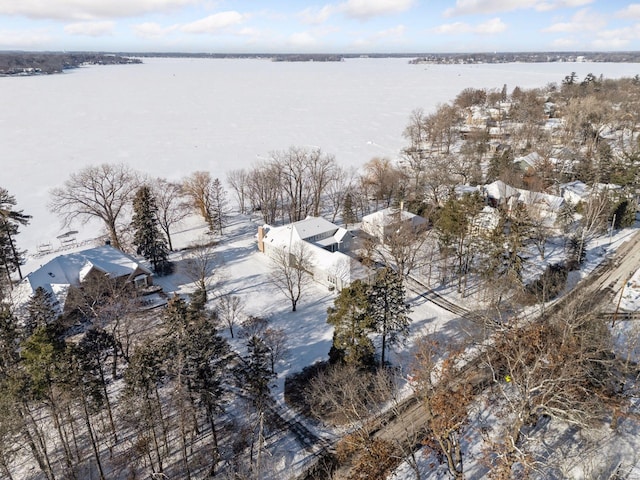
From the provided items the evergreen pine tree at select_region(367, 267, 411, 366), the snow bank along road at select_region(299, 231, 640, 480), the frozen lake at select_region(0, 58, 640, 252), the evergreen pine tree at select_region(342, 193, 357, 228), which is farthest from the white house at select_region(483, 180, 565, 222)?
the frozen lake at select_region(0, 58, 640, 252)

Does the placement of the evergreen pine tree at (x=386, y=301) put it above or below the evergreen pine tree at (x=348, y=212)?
above

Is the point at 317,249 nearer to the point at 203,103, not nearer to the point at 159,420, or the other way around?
the point at 159,420

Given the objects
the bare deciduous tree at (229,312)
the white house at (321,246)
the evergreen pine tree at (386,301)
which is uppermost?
the evergreen pine tree at (386,301)

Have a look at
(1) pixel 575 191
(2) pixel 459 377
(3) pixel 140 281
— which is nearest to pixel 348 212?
(3) pixel 140 281

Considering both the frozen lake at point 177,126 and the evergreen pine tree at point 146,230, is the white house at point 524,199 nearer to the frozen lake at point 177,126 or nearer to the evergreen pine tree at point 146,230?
the frozen lake at point 177,126

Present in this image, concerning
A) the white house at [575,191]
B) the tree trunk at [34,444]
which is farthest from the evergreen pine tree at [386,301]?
the white house at [575,191]

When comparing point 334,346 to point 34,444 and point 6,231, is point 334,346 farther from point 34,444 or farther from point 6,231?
point 6,231

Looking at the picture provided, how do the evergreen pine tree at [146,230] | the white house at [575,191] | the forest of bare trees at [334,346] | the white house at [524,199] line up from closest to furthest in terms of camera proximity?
the forest of bare trees at [334,346], the evergreen pine tree at [146,230], the white house at [524,199], the white house at [575,191]
